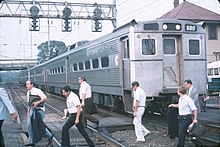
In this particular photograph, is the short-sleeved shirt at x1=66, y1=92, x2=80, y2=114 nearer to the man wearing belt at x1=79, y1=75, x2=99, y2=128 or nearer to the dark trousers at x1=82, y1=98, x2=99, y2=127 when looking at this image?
the man wearing belt at x1=79, y1=75, x2=99, y2=128

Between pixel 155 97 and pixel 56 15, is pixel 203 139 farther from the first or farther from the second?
pixel 56 15

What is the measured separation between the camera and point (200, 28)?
1273 centimetres

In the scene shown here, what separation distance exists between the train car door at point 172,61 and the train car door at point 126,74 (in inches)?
48.2

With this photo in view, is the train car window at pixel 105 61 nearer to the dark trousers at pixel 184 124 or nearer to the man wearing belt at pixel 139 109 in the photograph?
the man wearing belt at pixel 139 109

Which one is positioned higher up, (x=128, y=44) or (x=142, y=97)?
(x=128, y=44)

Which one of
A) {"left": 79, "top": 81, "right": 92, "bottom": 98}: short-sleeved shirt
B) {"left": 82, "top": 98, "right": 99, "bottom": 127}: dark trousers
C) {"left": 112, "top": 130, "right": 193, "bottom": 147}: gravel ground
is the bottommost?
{"left": 112, "top": 130, "right": 193, "bottom": 147}: gravel ground

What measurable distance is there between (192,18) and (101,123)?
24.7m

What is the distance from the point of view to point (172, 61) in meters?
12.2

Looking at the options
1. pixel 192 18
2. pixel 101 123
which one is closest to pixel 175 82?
pixel 101 123

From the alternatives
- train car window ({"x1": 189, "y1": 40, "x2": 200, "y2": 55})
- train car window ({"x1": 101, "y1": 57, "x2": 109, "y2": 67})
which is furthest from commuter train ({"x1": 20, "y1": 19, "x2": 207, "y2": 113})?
train car window ({"x1": 101, "y1": 57, "x2": 109, "y2": 67})

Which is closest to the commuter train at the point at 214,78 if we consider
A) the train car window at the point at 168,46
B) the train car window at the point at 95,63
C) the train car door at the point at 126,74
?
the train car window at the point at 95,63

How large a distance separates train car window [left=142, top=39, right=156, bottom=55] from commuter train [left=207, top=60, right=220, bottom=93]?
1643 centimetres

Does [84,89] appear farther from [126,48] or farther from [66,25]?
[66,25]

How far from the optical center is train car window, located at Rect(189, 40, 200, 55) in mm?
12445
